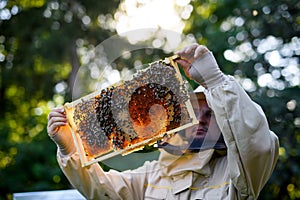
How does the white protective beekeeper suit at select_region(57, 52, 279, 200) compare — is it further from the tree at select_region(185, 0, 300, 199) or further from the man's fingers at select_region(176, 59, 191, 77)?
the tree at select_region(185, 0, 300, 199)

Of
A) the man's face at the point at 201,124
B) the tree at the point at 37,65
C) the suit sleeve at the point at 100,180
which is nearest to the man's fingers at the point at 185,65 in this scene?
the man's face at the point at 201,124

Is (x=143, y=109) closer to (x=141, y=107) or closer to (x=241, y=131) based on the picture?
(x=141, y=107)

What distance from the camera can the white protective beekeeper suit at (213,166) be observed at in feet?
6.46

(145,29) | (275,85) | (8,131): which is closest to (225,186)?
(145,29)

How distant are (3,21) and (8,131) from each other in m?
1.85

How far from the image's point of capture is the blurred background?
190 inches

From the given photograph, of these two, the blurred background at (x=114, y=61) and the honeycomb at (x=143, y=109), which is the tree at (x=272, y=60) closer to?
the blurred background at (x=114, y=61)

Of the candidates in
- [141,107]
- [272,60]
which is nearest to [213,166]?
[141,107]

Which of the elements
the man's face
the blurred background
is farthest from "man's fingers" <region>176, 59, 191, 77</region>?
the blurred background

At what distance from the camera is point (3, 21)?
8.17 m

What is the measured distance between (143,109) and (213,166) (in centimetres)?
49

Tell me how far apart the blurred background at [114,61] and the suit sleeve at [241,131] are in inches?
24.4

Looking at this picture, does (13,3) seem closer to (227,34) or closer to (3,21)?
(3,21)

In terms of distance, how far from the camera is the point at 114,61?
3.16 metres
